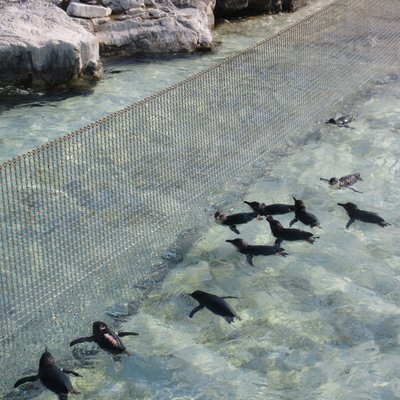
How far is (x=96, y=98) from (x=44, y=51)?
86 cm

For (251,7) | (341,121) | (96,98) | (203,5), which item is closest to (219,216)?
(341,121)

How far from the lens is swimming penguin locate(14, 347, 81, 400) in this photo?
4.90m

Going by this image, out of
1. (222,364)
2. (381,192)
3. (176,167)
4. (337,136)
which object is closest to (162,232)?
(176,167)

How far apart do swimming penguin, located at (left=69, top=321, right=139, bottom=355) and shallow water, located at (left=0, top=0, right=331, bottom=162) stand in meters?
3.38

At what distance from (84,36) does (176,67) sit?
4.57 feet

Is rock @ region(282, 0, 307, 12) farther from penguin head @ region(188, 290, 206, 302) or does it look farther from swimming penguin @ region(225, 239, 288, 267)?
penguin head @ region(188, 290, 206, 302)

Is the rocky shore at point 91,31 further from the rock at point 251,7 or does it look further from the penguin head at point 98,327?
the penguin head at point 98,327

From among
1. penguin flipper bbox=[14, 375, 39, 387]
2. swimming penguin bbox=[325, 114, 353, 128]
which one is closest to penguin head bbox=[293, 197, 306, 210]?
swimming penguin bbox=[325, 114, 353, 128]

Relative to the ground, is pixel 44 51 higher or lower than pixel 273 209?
higher

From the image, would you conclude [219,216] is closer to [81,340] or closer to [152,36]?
[81,340]

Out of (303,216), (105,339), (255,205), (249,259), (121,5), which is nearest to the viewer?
(105,339)

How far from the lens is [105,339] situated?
5301 mm

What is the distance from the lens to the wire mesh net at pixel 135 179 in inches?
226

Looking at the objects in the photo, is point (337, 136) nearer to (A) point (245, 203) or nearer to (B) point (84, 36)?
(A) point (245, 203)
